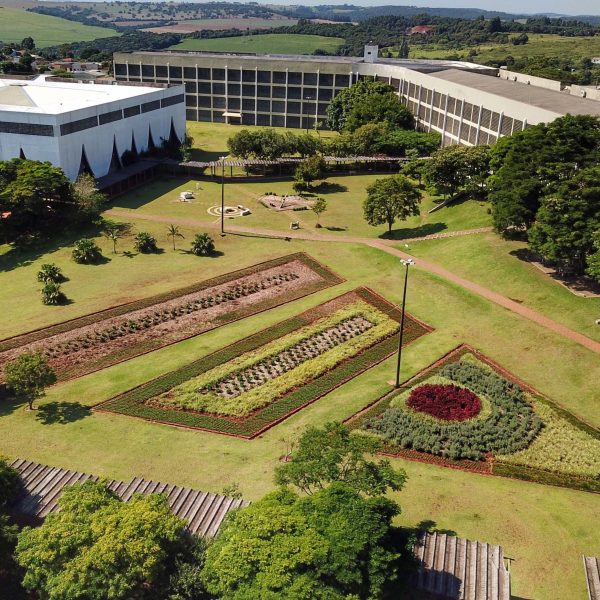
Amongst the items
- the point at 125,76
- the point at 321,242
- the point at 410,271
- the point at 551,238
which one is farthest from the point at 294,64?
the point at 551,238

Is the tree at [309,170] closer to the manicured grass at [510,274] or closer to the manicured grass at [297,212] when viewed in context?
the manicured grass at [297,212]

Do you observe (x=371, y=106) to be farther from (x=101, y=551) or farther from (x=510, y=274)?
(x=101, y=551)

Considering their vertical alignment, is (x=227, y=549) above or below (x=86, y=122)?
below

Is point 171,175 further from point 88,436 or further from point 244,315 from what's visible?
point 88,436

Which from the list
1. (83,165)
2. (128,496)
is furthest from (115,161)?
(128,496)

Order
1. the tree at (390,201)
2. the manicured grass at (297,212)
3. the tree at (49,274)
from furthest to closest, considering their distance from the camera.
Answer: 1. the manicured grass at (297,212)
2. the tree at (390,201)
3. the tree at (49,274)

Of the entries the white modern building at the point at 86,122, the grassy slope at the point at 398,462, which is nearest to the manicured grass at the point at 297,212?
the white modern building at the point at 86,122

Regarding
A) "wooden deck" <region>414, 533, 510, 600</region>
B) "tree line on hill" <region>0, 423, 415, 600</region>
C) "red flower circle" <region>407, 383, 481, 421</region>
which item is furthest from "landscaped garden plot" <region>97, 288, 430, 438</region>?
"wooden deck" <region>414, 533, 510, 600</region>
